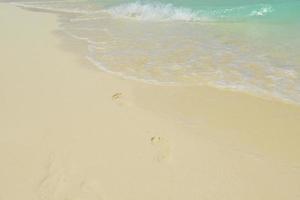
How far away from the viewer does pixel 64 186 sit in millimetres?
3715

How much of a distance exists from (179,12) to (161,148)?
26.5 ft

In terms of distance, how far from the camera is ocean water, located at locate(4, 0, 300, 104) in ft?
20.9

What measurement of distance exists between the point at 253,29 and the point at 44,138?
6.57 metres

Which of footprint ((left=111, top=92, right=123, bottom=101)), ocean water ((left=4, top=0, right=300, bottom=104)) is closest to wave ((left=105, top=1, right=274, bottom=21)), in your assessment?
ocean water ((left=4, top=0, right=300, bottom=104))

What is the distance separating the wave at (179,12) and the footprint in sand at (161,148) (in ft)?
23.4

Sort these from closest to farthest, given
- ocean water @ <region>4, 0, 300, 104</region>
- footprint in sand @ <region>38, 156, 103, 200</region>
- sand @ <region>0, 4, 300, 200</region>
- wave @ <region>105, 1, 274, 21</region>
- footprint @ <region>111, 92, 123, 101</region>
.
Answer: footprint in sand @ <region>38, 156, 103, 200</region> → sand @ <region>0, 4, 300, 200</region> → footprint @ <region>111, 92, 123, 101</region> → ocean water @ <region>4, 0, 300, 104</region> → wave @ <region>105, 1, 274, 21</region>

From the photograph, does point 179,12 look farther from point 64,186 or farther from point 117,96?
point 64,186

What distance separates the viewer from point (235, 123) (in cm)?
493

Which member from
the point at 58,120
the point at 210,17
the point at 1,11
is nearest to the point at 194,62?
the point at 58,120

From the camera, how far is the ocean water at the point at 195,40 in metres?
6.36

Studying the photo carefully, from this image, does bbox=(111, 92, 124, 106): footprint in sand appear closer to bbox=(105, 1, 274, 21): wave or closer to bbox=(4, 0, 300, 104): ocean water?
bbox=(4, 0, 300, 104): ocean water

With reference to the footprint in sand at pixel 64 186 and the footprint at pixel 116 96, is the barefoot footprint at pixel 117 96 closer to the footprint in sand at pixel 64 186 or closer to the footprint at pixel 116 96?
the footprint at pixel 116 96

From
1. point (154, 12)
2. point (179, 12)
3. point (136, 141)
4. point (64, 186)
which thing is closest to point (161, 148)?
point (136, 141)

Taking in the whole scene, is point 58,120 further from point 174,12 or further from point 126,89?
point 174,12
